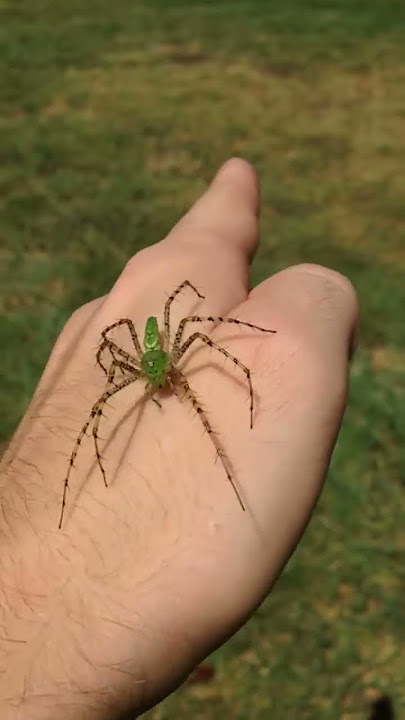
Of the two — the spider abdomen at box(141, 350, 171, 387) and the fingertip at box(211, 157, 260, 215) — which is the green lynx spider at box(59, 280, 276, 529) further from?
the fingertip at box(211, 157, 260, 215)

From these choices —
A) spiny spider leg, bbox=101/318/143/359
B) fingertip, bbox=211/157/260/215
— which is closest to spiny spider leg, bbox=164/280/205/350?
spiny spider leg, bbox=101/318/143/359

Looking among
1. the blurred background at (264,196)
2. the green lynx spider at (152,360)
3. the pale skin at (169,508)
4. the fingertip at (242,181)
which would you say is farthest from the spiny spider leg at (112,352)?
the blurred background at (264,196)

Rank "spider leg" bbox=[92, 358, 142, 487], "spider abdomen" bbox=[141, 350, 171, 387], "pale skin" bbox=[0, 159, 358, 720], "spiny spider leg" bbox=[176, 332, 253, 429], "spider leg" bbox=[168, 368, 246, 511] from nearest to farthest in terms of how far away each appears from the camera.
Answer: "pale skin" bbox=[0, 159, 358, 720] → "spider leg" bbox=[168, 368, 246, 511] → "spiny spider leg" bbox=[176, 332, 253, 429] → "spider leg" bbox=[92, 358, 142, 487] → "spider abdomen" bbox=[141, 350, 171, 387]

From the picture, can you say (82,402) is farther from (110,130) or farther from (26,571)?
(110,130)

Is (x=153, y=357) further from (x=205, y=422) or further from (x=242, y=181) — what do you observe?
(x=242, y=181)

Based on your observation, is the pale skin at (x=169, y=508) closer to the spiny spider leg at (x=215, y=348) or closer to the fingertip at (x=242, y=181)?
the spiny spider leg at (x=215, y=348)
